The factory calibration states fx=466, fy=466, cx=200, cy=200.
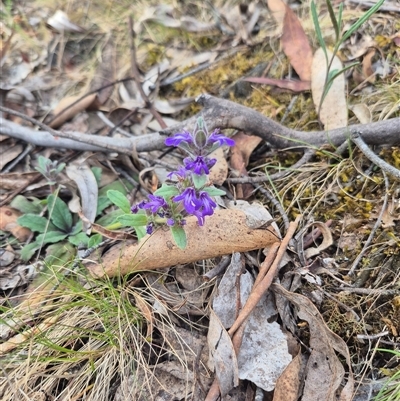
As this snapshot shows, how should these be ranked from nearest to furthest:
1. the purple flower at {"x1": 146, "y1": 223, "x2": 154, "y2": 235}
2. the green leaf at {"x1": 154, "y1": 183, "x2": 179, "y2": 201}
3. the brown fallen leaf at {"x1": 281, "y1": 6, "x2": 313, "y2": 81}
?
the green leaf at {"x1": 154, "y1": 183, "x2": 179, "y2": 201}, the purple flower at {"x1": 146, "y1": 223, "x2": 154, "y2": 235}, the brown fallen leaf at {"x1": 281, "y1": 6, "x2": 313, "y2": 81}

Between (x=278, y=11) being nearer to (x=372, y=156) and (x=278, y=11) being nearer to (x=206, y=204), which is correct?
(x=372, y=156)

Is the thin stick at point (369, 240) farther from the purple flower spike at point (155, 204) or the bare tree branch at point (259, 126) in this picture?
the purple flower spike at point (155, 204)

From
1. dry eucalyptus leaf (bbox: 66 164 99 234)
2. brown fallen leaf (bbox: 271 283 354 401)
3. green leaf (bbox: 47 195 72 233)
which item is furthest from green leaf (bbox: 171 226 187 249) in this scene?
green leaf (bbox: 47 195 72 233)

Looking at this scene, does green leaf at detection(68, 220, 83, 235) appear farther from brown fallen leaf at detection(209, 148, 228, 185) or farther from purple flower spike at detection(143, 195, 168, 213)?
brown fallen leaf at detection(209, 148, 228, 185)

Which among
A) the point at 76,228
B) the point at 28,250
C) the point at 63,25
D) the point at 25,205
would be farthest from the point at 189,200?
the point at 63,25

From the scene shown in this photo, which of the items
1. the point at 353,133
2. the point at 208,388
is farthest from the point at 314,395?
the point at 353,133

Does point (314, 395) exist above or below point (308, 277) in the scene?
below

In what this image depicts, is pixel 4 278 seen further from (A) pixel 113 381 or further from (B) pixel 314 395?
(B) pixel 314 395
